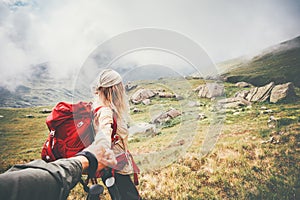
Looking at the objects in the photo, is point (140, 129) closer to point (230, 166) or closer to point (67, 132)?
point (230, 166)

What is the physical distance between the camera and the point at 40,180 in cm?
128

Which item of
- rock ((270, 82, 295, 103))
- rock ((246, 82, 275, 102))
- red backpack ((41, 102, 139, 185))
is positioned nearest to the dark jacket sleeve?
red backpack ((41, 102, 139, 185))

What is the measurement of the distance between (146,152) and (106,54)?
5590 mm

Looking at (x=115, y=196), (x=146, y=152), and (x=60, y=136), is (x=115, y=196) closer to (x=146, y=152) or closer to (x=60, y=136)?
(x=60, y=136)

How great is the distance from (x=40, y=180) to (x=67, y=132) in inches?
84.7

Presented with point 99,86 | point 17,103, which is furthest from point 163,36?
point 17,103

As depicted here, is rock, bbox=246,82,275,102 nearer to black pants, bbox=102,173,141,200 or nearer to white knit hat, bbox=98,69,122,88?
black pants, bbox=102,173,141,200

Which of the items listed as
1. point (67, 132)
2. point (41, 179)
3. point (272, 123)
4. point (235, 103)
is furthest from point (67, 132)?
point (235, 103)

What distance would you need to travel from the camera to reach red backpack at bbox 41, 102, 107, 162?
328cm

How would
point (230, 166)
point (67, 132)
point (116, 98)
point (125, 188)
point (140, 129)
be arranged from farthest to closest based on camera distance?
point (230, 166), point (140, 129), point (125, 188), point (116, 98), point (67, 132)

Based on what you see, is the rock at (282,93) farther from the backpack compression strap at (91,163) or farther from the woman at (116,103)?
the backpack compression strap at (91,163)

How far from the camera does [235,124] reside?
1195 centimetres

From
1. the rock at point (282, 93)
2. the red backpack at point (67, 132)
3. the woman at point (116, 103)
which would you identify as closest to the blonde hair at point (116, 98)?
the woman at point (116, 103)

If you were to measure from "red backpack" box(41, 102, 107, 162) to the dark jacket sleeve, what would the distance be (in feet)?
5.85
